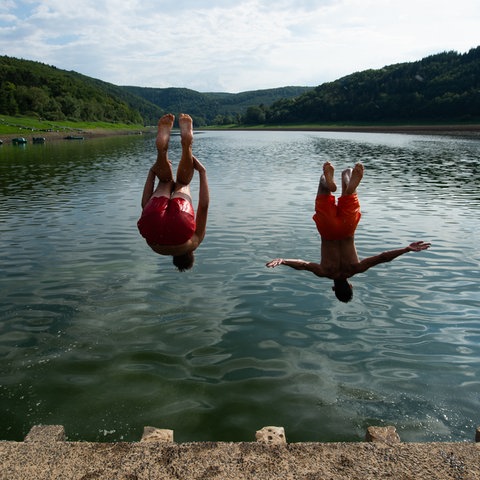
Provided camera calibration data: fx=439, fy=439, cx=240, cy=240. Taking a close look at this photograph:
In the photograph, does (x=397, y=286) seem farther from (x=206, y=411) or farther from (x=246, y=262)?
(x=206, y=411)

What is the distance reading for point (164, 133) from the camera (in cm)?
789

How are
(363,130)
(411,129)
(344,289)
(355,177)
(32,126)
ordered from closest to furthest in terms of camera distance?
(355,177) < (344,289) < (32,126) < (411,129) < (363,130)

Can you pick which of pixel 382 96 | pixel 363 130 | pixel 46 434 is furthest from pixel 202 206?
pixel 382 96

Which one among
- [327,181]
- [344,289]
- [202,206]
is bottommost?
[344,289]

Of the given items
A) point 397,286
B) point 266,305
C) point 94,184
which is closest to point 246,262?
point 266,305

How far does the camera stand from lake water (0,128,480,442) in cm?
793

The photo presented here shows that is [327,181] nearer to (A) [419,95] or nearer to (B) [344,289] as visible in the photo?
(B) [344,289]

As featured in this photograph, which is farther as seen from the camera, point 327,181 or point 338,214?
point 338,214

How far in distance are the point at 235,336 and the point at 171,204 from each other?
166 inches

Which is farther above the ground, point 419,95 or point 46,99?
point 46,99

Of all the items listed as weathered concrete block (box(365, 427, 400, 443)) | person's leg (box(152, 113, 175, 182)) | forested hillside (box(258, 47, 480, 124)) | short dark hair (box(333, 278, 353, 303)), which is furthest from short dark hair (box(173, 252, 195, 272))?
forested hillside (box(258, 47, 480, 124))

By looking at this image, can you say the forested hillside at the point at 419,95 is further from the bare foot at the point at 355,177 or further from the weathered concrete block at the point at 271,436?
the weathered concrete block at the point at 271,436

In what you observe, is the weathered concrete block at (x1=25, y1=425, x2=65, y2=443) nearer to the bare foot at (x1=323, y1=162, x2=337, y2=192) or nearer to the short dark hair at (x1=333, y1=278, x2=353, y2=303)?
the short dark hair at (x1=333, y1=278, x2=353, y2=303)

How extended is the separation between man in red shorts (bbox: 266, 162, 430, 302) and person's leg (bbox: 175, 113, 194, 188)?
89.6 inches
